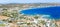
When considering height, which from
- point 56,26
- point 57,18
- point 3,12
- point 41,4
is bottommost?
point 56,26

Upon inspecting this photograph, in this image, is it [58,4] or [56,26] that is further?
[58,4]

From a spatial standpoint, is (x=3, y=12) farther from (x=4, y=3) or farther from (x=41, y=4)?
(x=41, y=4)

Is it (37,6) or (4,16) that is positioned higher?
(37,6)

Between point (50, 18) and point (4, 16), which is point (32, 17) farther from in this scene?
point (4, 16)

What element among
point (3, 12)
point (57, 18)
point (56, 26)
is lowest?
A: point (56, 26)

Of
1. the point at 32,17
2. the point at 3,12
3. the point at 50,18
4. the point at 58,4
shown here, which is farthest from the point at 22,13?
the point at 58,4

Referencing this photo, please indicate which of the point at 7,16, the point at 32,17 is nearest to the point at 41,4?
the point at 32,17
